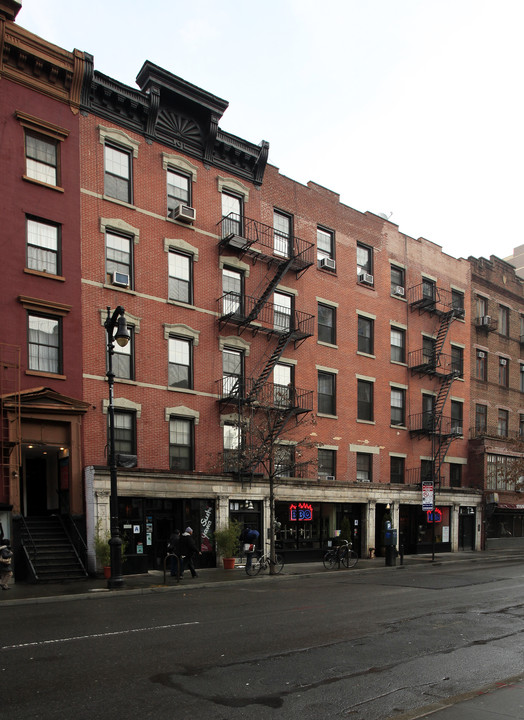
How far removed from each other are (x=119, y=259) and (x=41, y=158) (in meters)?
4.36

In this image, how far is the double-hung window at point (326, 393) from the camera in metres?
31.5

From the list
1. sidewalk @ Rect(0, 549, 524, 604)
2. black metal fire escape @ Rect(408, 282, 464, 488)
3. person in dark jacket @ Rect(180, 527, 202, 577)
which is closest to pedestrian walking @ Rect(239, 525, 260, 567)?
sidewalk @ Rect(0, 549, 524, 604)

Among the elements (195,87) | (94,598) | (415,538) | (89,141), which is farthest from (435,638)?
(415,538)

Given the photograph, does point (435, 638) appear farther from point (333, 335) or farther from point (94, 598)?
point (333, 335)

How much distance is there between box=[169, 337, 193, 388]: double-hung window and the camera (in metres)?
26.1

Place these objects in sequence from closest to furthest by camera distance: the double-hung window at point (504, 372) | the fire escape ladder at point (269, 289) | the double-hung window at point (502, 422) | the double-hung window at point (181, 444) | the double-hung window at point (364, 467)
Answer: the double-hung window at point (181, 444) → the fire escape ladder at point (269, 289) → the double-hung window at point (364, 467) → the double-hung window at point (502, 422) → the double-hung window at point (504, 372)

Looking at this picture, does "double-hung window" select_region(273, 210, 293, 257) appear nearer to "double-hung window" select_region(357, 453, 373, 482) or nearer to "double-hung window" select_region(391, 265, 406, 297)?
"double-hung window" select_region(391, 265, 406, 297)

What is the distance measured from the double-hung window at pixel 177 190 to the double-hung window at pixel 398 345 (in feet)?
45.9

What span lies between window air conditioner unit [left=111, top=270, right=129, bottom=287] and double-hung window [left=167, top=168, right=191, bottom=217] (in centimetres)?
371

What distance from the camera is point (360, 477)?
32.9m

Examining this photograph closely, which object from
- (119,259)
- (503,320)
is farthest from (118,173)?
(503,320)

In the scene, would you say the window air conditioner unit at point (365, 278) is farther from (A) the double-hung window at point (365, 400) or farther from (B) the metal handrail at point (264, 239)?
(A) the double-hung window at point (365, 400)

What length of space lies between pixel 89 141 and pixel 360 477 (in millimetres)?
19630

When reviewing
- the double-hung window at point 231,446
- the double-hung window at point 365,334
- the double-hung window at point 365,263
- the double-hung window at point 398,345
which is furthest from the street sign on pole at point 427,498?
the double-hung window at point 365,263
